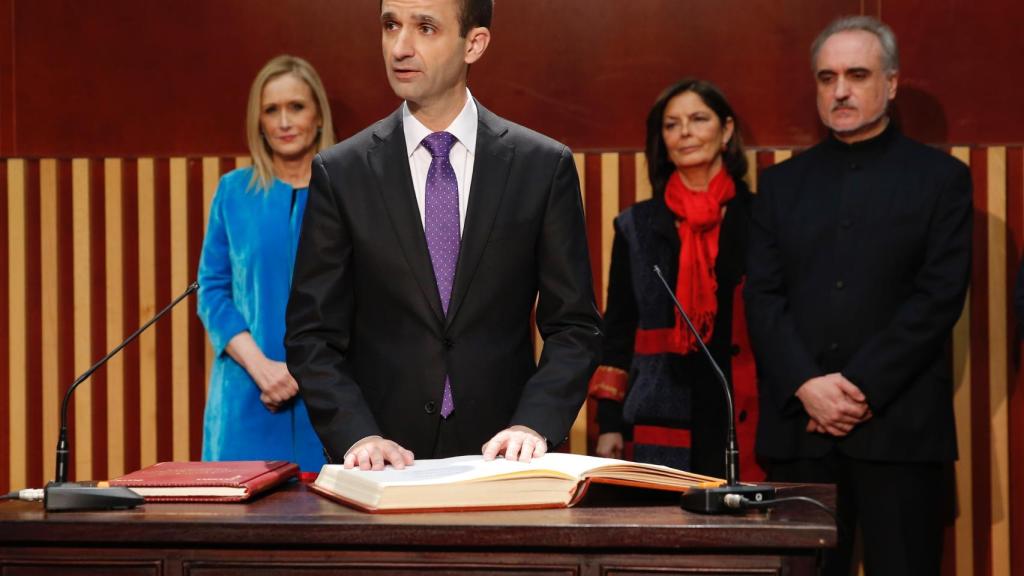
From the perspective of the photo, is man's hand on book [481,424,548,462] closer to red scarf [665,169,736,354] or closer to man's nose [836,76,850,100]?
red scarf [665,169,736,354]

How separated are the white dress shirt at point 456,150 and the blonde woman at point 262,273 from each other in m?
1.32

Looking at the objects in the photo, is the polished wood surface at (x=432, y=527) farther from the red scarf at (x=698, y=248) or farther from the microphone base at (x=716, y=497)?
the red scarf at (x=698, y=248)

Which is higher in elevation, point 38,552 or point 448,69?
point 448,69

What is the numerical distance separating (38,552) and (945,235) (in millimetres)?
2422

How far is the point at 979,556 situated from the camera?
4.17m

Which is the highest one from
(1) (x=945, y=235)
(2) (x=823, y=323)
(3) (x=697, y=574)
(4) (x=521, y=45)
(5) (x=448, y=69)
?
(4) (x=521, y=45)

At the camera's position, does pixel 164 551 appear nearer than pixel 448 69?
Yes

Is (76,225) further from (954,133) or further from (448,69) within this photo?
(954,133)

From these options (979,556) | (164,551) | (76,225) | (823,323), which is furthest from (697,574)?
(76,225)

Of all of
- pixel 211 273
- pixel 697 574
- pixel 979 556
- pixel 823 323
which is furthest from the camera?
pixel 979 556

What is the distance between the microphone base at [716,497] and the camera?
6.05ft

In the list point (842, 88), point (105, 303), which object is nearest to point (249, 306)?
point (105, 303)

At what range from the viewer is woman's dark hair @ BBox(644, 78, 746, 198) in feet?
12.9

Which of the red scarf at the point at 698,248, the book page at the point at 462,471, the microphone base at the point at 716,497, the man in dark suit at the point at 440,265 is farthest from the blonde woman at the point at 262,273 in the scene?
the microphone base at the point at 716,497
